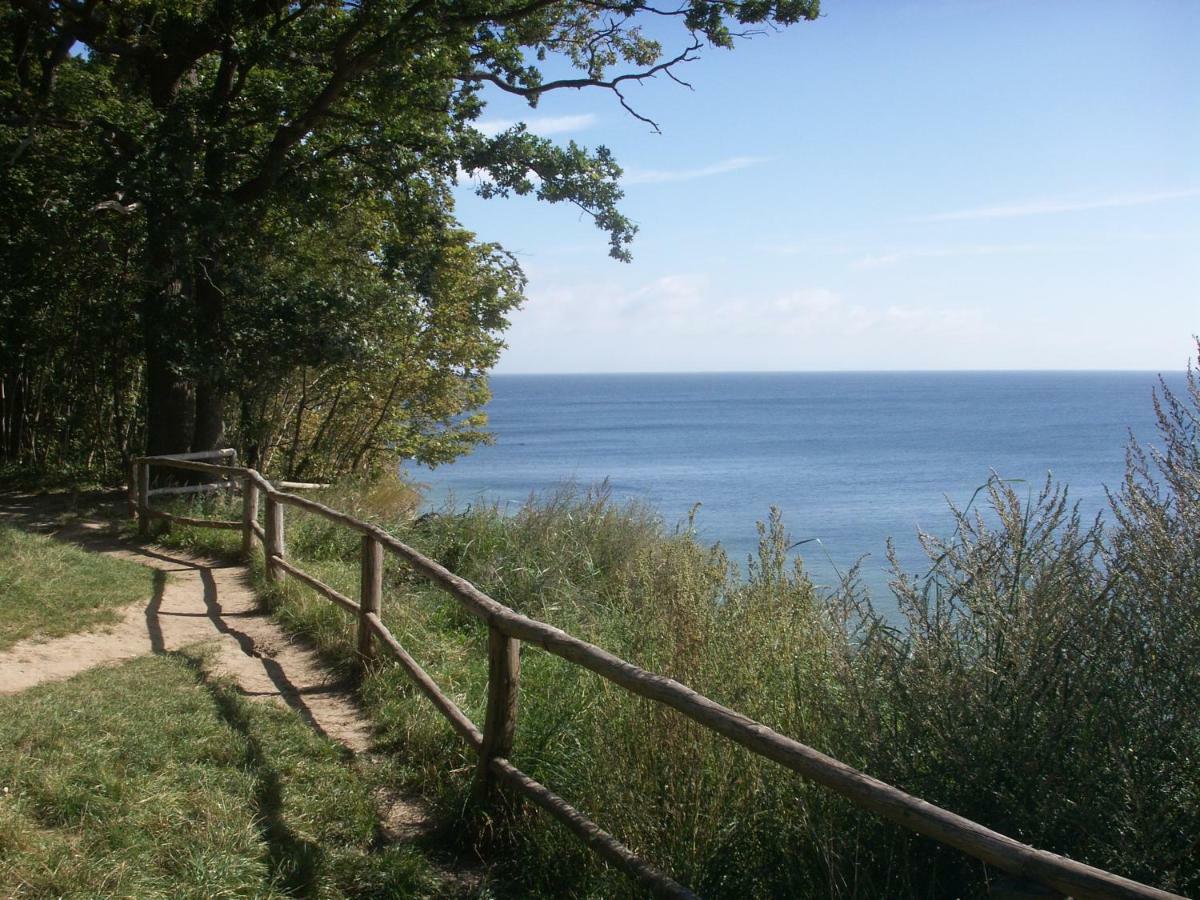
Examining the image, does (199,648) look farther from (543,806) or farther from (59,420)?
(59,420)

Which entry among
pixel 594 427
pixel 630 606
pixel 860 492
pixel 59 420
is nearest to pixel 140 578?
pixel 630 606

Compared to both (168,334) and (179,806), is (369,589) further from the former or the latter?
(168,334)

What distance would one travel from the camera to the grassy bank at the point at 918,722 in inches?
132

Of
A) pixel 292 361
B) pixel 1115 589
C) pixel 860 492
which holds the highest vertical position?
pixel 292 361

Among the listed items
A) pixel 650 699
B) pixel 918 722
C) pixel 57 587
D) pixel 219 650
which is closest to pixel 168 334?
pixel 57 587

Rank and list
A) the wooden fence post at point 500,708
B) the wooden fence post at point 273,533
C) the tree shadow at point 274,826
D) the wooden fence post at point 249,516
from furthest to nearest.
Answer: the wooden fence post at point 249,516 < the wooden fence post at point 273,533 < the wooden fence post at point 500,708 < the tree shadow at point 274,826

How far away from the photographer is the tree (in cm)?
1262

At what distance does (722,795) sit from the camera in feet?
13.1

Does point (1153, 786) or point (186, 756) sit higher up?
point (1153, 786)

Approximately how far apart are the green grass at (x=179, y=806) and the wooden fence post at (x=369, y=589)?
37.7 inches

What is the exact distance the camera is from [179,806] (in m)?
4.42

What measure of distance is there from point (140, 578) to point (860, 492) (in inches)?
1311

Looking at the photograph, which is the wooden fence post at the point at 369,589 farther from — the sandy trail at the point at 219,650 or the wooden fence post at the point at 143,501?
the wooden fence post at the point at 143,501

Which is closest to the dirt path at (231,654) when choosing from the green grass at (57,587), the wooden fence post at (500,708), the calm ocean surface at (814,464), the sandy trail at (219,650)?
the sandy trail at (219,650)
